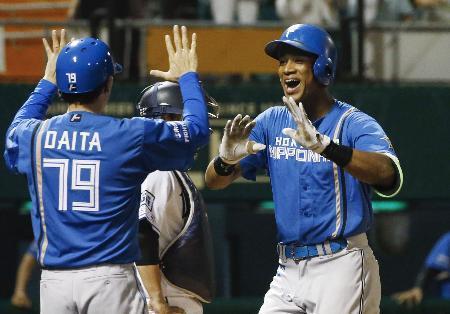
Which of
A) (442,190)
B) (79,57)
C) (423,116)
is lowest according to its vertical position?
(442,190)

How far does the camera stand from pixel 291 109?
4.91 metres

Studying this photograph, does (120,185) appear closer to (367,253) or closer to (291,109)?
(291,109)

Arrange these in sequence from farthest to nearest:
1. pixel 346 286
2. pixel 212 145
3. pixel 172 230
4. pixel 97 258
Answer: pixel 212 145 < pixel 172 230 < pixel 346 286 < pixel 97 258

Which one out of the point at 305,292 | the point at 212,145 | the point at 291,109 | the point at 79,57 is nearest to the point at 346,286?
the point at 305,292

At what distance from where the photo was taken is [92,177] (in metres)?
4.73

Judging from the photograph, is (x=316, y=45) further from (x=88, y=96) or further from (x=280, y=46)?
(x=88, y=96)

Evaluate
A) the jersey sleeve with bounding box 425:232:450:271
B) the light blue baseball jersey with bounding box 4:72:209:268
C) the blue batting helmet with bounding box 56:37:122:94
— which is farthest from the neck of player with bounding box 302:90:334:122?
the jersey sleeve with bounding box 425:232:450:271

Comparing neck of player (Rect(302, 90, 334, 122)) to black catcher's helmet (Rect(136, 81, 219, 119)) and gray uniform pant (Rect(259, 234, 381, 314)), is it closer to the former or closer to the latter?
black catcher's helmet (Rect(136, 81, 219, 119))

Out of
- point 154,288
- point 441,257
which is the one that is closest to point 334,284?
point 154,288

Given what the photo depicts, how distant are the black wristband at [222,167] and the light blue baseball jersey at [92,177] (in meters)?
0.68

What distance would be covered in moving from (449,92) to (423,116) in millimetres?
291

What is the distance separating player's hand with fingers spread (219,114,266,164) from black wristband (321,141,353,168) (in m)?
0.42

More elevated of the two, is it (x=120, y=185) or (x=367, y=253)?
(x=120, y=185)

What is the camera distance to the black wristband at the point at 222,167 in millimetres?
5551
